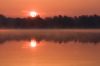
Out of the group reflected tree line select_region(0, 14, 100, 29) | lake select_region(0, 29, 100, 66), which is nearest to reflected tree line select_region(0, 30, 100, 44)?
lake select_region(0, 29, 100, 66)

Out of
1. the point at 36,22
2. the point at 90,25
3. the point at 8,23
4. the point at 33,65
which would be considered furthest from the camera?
the point at 8,23

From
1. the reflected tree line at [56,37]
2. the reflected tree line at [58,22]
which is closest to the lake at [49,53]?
the reflected tree line at [56,37]

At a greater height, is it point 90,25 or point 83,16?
point 83,16

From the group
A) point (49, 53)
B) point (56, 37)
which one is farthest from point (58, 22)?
point (49, 53)

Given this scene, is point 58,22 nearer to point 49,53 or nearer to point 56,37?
point 56,37

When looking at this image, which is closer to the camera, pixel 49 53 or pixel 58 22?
pixel 49 53

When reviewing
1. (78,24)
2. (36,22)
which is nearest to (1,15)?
(36,22)

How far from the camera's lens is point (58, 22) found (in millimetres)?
97500

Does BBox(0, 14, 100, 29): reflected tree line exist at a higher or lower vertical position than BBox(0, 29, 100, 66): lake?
higher

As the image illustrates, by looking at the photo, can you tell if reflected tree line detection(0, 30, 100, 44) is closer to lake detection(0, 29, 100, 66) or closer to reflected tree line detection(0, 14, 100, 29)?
lake detection(0, 29, 100, 66)

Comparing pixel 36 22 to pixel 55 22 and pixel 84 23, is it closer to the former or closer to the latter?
pixel 55 22

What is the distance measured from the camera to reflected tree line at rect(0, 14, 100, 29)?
3634 inches

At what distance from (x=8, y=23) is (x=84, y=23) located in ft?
170

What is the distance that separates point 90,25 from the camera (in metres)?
91.7
